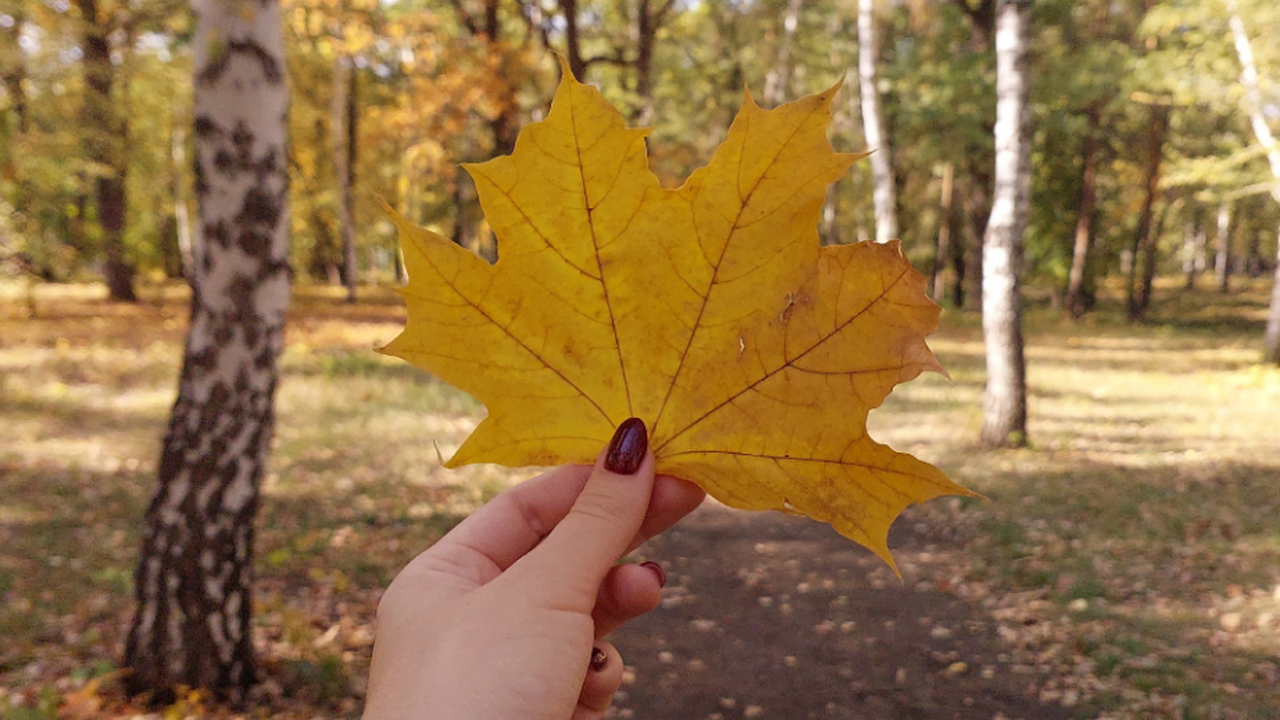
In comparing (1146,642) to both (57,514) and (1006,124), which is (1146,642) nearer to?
(1006,124)

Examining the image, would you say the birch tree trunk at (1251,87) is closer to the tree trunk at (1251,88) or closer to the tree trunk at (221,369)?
the tree trunk at (1251,88)

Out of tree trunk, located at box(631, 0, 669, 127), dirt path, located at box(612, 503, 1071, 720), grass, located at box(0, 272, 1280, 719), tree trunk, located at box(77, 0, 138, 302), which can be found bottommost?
dirt path, located at box(612, 503, 1071, 720)

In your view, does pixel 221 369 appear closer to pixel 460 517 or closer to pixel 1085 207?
pixel 460 517

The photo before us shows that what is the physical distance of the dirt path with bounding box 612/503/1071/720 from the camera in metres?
3.82

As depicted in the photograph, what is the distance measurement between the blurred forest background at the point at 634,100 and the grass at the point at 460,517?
437cm

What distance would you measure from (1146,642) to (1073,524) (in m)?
1.90

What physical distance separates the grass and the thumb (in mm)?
3199

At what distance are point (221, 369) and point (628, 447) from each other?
9.41 feet

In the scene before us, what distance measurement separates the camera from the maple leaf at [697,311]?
3.19ft

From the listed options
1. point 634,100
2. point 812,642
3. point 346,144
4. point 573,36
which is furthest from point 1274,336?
point 346,144

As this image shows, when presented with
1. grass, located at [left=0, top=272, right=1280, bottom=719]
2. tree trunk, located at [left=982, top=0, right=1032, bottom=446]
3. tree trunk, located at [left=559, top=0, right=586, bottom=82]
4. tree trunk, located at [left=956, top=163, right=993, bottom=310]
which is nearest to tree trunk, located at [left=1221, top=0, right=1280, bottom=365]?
grass, located at [left=0, top=272, right=1280, bottom=719]

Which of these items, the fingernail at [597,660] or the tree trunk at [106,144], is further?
the tree trunk at [106,144]

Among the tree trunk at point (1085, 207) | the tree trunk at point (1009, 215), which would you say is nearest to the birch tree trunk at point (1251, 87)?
the tree trunk at point (1085, 207)

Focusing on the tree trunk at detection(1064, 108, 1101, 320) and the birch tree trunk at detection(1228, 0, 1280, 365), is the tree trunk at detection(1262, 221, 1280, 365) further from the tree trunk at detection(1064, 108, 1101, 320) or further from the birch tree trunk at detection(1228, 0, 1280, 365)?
the tree trunk at detection(1064, 108, 1101, 320)
